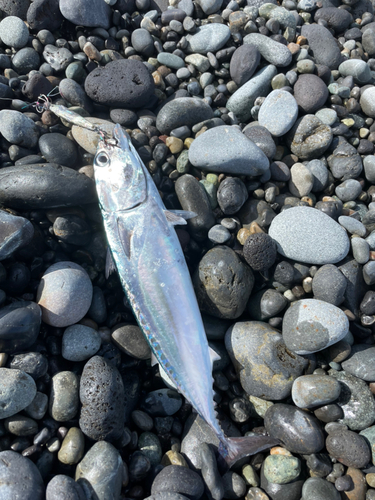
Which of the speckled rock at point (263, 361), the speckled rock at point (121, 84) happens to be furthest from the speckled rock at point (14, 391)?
the speckled rock at point (121, 84)

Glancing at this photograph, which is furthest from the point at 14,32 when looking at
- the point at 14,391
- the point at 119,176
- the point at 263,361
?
the point at 263,361

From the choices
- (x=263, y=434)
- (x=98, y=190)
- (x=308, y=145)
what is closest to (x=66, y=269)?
(x=98, y=190)

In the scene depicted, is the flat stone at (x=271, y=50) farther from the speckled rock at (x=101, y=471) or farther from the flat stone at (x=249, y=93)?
the speckled rock at (x=101, y=471)

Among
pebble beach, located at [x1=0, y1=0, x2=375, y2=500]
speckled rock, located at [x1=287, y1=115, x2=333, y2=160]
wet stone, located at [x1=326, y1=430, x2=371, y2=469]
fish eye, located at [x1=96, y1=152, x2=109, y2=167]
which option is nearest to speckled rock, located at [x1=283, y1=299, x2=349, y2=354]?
pebble beach, located at [x1=0, y1=0, x2=375, y2=500]

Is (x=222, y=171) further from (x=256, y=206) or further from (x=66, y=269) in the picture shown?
(x=66, y=269)

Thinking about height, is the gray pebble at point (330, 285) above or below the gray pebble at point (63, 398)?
above
